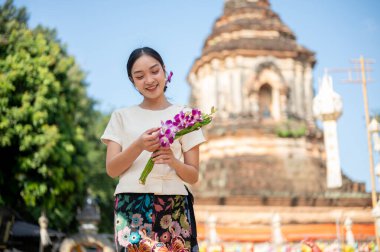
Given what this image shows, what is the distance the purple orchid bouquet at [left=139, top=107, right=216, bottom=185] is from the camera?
240cm

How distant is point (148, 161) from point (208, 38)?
23802 mm

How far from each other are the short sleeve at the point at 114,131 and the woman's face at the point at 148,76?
0.63 ft

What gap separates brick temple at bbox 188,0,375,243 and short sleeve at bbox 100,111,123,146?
577 inches

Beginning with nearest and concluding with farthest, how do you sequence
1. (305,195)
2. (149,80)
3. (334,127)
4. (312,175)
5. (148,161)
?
1. (148,161)
2. (149,80)
3. (334,127)
4. (305,195)
5. (312,175)

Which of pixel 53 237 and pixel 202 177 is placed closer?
pixel 53 237

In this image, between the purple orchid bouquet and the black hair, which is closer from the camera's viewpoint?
the purple orchid bouquet

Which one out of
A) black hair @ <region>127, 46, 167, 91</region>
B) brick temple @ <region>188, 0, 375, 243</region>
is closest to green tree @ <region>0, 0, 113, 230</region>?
brick temple @ <region>188, 0, 375, 243</region>

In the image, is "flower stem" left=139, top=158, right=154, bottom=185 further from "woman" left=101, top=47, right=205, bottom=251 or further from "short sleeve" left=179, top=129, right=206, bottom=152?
"short sleeve" left=179, top=129, right=206, bottom=152

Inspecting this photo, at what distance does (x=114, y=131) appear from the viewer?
267 cm

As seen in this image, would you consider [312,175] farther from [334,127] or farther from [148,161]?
[148,161]

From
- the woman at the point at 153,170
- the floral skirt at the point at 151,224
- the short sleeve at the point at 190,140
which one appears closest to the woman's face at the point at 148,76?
the woman at the point at 153,170

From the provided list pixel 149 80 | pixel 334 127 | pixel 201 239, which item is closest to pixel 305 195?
pixel 201 239

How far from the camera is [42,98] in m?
13.7

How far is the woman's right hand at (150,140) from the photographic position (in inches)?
93.9
